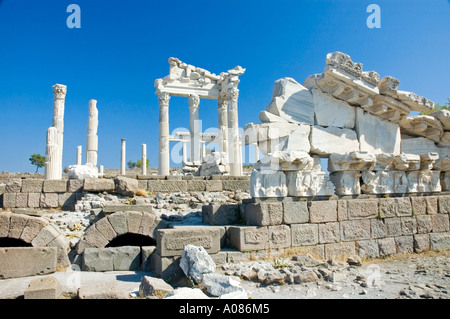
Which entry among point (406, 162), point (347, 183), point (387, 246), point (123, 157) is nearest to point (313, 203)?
point (347, 183)

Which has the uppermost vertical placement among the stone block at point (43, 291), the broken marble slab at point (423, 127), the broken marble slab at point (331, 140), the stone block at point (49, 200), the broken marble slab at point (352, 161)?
the broken marble slab at point (423, 127)

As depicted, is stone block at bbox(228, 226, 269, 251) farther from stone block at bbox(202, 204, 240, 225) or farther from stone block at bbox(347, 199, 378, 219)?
stone block at bbox(347, 199, 378, 219)

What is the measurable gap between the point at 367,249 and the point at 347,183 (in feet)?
4.26

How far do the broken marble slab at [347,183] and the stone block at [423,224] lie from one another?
1.53 metres

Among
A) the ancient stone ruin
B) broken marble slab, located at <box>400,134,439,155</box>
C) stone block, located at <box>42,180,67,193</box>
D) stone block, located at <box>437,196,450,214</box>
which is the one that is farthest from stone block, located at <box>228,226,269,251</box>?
stone block, located at <box>42,180,67,193</box>

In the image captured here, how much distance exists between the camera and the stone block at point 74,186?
31.2ft

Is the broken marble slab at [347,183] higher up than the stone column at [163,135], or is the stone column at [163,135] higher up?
the stone column at [163,135]

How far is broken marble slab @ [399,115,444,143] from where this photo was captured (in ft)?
24.8

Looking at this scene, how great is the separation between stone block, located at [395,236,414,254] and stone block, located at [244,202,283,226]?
268cm

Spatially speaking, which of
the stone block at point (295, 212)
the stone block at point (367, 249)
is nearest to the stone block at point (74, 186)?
the stone block at point (295, 212)

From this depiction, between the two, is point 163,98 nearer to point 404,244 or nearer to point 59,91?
point 59,91

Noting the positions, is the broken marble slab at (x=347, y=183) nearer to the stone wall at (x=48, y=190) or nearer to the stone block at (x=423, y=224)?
the stone block at (x=423, y=224)

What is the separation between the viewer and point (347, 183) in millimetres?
6414
